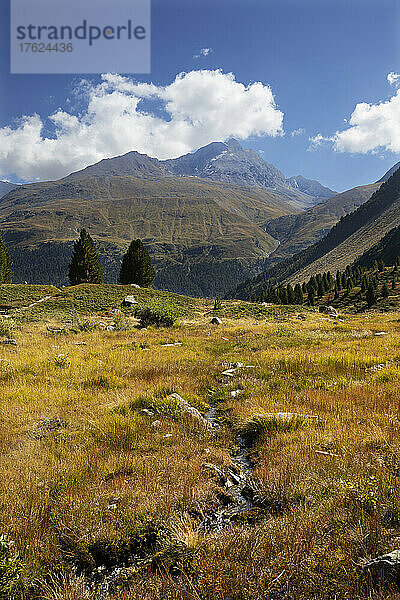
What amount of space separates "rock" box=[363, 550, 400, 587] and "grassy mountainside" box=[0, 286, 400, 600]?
0.10 m

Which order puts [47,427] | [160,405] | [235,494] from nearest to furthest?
[235,494], [47,427], [160,405]

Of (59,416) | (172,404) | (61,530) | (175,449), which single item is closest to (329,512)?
(175,449)

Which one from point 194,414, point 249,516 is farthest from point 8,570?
point 194,414

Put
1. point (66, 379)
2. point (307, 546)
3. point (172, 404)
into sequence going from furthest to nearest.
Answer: point (66, 379), point (172, 404), point (307, 546)

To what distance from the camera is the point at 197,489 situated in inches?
170

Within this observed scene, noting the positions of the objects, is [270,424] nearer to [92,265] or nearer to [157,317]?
[157,317]

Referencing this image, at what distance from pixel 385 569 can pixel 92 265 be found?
73.1m

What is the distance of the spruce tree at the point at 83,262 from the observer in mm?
67188

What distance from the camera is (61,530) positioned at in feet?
12.1

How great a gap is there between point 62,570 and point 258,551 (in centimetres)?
219

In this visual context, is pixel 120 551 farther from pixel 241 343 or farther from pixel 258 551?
pixel 241 343

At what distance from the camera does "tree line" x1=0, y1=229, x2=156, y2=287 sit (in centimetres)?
6790

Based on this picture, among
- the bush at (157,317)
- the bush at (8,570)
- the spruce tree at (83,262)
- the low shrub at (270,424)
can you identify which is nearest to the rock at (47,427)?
the bush at (8,570)

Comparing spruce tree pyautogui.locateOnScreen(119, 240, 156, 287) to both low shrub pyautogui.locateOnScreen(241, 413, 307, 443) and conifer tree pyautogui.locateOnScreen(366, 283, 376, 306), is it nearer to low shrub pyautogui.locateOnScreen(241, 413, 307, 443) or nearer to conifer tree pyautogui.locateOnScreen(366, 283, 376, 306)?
conifer tree pyautogui.locateOnScreen(366, 283, 376, 306)
